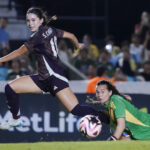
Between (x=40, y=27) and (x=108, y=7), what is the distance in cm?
903

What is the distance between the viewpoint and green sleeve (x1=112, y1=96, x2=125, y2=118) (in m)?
9.27

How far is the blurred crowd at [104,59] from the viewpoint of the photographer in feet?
46.8

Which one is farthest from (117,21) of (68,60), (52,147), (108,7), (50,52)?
(52,147)

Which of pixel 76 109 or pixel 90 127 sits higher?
pixel 76 109

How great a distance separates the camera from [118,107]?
30.7 ft

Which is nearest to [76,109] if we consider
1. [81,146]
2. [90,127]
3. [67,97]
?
[67,97]

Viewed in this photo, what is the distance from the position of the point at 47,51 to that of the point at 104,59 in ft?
19.6

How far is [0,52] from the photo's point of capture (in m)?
14.6

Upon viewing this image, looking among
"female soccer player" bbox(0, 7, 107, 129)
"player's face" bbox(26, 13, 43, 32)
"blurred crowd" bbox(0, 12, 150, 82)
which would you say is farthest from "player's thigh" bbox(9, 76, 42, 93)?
"blurred crowd" bbox(0, 12, 150, 82)

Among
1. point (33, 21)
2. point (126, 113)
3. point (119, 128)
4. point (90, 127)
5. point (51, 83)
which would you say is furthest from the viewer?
point (51, 83)

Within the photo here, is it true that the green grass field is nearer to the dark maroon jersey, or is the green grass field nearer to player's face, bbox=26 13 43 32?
the dark maroon jersey

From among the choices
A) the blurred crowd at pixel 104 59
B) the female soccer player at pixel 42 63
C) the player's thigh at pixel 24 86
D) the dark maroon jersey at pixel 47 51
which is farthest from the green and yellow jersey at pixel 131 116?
the blurred crowd at pixel 104 59

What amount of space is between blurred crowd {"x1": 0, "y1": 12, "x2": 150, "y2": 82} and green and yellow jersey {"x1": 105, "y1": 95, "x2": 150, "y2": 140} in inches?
133

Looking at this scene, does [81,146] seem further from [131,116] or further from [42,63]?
[42,63]
